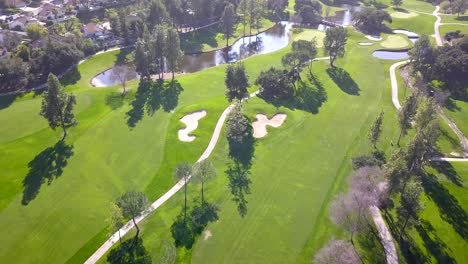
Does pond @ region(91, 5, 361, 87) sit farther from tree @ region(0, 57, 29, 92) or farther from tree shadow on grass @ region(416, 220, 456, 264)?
tree shadow on grass @ region(416, 220, 456, 264)

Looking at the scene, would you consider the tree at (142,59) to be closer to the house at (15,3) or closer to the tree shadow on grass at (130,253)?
the tree shadow on grass at (130,253)

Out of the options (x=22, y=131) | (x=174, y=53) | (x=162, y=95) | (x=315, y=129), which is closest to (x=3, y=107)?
(x=22, y=131)

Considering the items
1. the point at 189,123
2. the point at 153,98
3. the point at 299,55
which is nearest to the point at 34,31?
the point at 153,98

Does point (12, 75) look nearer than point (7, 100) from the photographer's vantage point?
No

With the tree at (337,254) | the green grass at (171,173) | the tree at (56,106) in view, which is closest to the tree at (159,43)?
the green grass at (171,173)

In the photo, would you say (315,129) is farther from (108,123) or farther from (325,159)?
(108,123)

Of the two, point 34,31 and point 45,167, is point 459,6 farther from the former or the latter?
point 45,167
